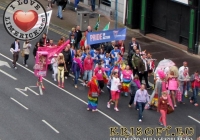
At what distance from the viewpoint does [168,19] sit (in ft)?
117

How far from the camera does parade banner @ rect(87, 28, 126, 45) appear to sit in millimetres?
28375

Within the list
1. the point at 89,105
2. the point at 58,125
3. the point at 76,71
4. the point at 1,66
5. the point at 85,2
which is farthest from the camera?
the point at 85,2

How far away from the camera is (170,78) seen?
25.0 meters

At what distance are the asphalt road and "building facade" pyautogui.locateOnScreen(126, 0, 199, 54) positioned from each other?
8.05 meters

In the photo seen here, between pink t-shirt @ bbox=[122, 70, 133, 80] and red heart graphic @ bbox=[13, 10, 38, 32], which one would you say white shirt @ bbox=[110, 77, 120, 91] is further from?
red heart graphic @ bbox=[13, 10, 38, 32]

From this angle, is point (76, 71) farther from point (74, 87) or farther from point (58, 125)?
point (58, 125)

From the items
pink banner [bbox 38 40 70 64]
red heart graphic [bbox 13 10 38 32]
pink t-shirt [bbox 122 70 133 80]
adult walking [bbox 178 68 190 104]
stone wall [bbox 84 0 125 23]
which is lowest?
stone wall [bbox 84 0 125 23]

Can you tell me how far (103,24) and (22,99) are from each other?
44.3 feet

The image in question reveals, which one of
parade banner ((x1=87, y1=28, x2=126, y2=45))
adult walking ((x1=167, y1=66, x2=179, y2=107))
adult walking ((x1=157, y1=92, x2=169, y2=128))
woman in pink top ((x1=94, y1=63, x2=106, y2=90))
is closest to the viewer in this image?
adult walking ((x1=157, y1=92, x2=169, y2=128))

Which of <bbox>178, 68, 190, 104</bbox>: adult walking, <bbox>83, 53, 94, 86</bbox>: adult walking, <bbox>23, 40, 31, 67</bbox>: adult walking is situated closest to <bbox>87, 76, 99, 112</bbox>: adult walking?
<bbox>83, 53, 94, 86</bbox>: adult walking

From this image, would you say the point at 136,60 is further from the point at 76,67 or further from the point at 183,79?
the point at 76,67

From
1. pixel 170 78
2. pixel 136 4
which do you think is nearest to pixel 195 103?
pixel 170 78

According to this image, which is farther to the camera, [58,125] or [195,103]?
[195,103]

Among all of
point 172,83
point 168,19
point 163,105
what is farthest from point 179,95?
point 168,19
